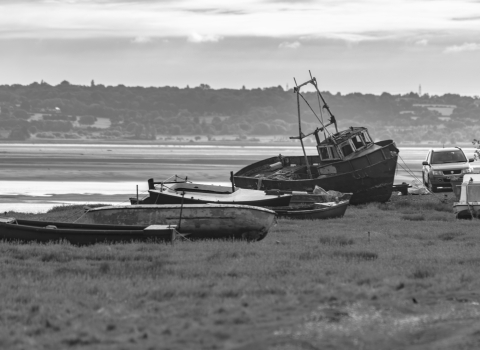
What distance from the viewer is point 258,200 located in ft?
84.0

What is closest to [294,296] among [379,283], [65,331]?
[379,283]

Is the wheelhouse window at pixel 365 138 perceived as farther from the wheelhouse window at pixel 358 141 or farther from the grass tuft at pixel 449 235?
the grass tuft at pixel 449 235

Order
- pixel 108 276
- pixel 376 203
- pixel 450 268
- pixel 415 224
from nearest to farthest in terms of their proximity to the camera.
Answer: pixel 108 276 → pixel 450 268 → pixel 415 224 → pixel 376 203

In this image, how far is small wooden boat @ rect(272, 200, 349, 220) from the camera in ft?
86.1

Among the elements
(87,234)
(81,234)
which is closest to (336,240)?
(87,234)

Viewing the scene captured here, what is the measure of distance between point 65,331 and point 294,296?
327 cm

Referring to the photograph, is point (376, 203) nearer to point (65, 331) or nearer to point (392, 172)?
point (392, 172)

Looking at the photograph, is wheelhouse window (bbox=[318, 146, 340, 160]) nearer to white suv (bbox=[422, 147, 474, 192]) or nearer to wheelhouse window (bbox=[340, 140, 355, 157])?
wheelhouse window (bbox=[340, 140, 355, 157])

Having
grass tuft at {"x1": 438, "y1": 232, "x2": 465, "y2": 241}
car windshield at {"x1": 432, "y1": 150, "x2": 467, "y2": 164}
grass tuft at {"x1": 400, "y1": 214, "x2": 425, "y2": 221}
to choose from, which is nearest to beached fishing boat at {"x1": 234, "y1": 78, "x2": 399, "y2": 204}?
car windshield at {"x1": 432, "y1": 150, "x2": 467, "y2": 164}

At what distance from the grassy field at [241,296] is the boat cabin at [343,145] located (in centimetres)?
1775

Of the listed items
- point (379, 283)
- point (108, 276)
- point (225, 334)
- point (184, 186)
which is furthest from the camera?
point (184, 186)

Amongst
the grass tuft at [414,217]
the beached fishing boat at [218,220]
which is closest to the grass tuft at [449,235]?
the beached fishing boat at [218,220]

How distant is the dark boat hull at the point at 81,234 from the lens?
1801 cm

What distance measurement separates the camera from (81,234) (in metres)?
18.0
